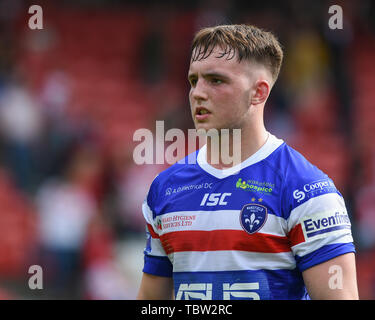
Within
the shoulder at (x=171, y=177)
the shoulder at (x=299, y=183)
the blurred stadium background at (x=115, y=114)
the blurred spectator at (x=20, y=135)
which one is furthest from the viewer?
the blurred spectator at (x=20, y=135)

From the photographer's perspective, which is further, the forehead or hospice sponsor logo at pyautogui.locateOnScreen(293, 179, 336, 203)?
the forehead

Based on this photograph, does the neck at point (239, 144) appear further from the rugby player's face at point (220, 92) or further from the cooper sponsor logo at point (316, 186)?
the cooper sponsor logo at point (316, 186)

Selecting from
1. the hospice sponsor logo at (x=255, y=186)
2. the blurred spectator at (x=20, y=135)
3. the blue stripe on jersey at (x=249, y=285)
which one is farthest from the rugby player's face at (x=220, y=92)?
the blurred spectator at (x=20, y=135)

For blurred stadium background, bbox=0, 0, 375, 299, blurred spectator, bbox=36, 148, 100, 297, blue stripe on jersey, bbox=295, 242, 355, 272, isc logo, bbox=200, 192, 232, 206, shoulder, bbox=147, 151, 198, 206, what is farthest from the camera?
blurred stadium background, bbox=0, 0, 375, 299

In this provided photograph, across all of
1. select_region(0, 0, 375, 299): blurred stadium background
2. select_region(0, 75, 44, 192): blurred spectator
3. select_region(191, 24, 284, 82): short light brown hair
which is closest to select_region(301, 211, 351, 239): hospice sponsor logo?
select_region(191, 24, 284, 82): short light brown hair

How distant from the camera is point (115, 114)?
12.5 m

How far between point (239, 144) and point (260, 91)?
31 centimetres

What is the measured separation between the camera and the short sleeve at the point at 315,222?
3059 millimetres

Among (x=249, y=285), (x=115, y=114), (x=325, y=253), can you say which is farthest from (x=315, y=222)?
(x=115, y=114)

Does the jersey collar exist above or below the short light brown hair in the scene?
below

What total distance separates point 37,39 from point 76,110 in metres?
2.19

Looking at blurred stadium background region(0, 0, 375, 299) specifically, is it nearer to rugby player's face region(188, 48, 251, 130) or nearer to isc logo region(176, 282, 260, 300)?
isc logo region(176, 282, 260, 300)

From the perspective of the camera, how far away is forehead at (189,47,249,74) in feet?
11.0

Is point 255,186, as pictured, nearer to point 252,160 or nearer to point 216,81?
point 252,160
